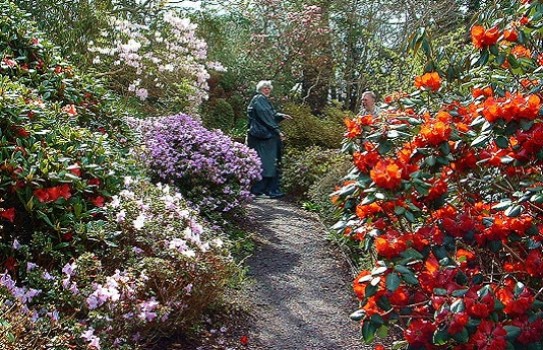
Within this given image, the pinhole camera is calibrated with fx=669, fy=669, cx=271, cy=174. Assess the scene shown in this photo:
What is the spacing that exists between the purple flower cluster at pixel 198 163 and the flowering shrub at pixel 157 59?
101 inches

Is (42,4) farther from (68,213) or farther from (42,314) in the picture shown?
(42,314)

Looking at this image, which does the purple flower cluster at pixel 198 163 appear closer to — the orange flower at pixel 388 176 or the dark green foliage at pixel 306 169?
the dark green foliage at pixel 306 169

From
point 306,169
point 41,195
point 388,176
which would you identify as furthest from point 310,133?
point 388,176

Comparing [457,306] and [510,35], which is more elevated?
[510,35]

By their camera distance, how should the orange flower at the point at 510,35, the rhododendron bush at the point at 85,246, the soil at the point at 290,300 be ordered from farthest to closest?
the soil at the point at 290,300
the rhododendron bush at the point at 85,246
the orange flower at the point at 510,35

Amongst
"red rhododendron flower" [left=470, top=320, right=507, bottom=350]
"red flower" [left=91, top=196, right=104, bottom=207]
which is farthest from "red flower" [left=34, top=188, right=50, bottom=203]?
"red rhododendron flower" [left=470, top=320, right=507, bottom=350]

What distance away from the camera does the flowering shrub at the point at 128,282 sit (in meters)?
3.02

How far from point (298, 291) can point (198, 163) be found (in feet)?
6.60

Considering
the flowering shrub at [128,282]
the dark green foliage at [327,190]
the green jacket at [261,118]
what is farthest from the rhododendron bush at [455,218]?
the green jacket at [261,118]

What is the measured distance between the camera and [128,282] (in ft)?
11.2

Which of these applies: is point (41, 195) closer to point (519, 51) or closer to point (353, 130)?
point (353, 130)

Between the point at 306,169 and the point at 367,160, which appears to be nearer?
the point at 367,160

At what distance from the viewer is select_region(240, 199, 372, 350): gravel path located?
4.40 m

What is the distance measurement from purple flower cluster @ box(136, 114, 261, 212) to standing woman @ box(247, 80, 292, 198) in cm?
240
